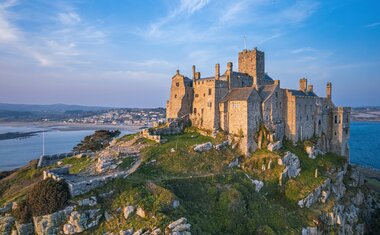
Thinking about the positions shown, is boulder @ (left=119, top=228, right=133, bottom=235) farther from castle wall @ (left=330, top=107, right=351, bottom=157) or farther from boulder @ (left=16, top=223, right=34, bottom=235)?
castle wall @ (left=330, top=107, right=351, bottom=157)

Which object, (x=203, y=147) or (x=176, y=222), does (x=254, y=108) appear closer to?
(x=203, y=147)

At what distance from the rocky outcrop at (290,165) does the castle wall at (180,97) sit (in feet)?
56.3

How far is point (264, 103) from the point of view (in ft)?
132

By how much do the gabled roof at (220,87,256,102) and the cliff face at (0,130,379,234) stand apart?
18.3 feet

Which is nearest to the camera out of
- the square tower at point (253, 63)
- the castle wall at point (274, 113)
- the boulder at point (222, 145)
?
the boulder at point (222, 145)

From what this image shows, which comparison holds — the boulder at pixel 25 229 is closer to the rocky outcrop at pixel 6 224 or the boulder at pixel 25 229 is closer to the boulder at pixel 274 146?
the rocky outcrop at pixel 6 224

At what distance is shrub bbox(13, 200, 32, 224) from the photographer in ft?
82.7

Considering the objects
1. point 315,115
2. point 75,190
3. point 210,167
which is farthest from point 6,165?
point 315,115

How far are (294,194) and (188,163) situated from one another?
13.3 m

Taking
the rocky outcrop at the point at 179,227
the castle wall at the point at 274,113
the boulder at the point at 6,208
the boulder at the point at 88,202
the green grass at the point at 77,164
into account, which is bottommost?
the rocky outcrop at the point at 179,227

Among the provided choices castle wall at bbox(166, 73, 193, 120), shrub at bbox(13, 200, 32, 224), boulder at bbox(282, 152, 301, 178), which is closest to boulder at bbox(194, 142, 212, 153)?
boulder at bbox(282, 152, 301, 178)

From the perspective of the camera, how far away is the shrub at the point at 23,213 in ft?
82.7

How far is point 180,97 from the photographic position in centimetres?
4616

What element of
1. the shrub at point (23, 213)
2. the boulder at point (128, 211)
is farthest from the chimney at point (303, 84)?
the shrub at point (23, 213)
